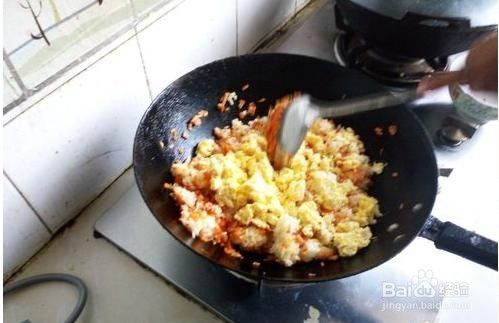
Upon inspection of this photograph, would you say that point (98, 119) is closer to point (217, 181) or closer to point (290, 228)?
point (217, 181)

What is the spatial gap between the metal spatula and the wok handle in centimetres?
21

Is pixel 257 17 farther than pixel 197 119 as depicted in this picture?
Yes

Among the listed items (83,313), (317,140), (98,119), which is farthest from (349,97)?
(83,313)

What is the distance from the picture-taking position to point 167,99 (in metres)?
0.65

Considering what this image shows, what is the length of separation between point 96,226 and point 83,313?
0.14 metres

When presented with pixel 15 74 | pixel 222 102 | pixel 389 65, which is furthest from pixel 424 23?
pixel 15 74

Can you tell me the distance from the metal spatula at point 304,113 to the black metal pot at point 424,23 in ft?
0.42

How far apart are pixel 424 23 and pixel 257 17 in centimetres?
36

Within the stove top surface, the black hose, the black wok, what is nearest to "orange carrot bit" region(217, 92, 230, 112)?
the black wok

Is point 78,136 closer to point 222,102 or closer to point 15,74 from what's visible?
point 15,74

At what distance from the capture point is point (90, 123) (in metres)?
0.61

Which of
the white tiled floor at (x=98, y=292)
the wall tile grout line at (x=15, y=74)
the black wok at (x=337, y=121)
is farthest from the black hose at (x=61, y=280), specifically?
the wall tile grout line at (x=15, y=74)

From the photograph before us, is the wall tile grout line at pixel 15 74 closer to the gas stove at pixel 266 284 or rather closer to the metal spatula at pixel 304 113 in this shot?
the gas stove at pixel 266 284

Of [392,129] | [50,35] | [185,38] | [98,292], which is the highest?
[50,35]
